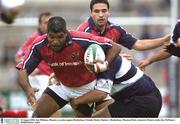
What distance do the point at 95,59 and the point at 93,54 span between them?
7cm

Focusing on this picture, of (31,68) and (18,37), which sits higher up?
(31,68)

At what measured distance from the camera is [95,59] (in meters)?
9.39

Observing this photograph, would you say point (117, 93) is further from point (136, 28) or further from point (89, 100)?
point (136, 28)

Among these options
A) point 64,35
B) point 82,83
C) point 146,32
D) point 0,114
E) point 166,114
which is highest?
point 64,35

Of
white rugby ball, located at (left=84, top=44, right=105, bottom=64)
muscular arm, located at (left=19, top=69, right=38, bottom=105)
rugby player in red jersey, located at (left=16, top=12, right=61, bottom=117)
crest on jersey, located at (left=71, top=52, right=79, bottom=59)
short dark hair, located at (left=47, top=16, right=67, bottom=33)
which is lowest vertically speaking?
rugby player in red jersey, located at (left=16, top=12, right=61, bottom=117)

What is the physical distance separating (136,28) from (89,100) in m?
13.9

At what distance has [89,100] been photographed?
993 centimetres

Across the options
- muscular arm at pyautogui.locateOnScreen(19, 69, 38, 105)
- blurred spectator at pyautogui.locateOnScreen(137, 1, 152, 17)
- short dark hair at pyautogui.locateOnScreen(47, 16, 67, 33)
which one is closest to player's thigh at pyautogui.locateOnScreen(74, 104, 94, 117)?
muscular arm at pyautogui.locateOnScreen(19, 69, 38, 105)

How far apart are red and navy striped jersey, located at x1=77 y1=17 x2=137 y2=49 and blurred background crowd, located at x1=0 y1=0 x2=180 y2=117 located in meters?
8.67

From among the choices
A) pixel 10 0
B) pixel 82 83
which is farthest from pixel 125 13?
pixel 82 83

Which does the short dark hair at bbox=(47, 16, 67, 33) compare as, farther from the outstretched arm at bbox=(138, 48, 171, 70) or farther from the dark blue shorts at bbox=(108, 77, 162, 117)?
the outstretched arm at bbox=(138, 48, 171, 70)

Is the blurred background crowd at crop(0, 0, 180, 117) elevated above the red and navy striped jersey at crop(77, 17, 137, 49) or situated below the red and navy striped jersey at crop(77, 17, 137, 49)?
below

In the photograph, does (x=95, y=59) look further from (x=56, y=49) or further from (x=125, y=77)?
(x=125, y=77)

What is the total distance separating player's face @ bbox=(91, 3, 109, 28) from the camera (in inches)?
430
